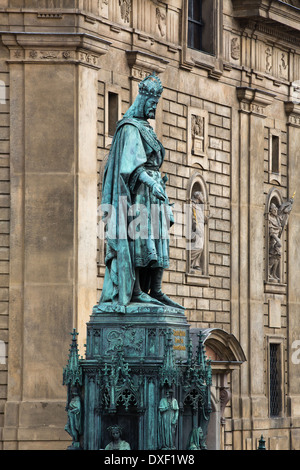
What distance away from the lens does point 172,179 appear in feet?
116

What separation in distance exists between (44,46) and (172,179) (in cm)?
594

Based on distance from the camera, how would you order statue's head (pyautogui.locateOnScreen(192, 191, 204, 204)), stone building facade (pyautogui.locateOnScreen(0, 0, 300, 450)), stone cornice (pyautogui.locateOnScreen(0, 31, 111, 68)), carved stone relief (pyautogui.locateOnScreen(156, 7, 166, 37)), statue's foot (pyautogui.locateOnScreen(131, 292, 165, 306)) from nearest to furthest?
1. statue's foot (pyautogui.locateOnScreen(131, 292, 165, 306))
2. stone building facade (pyautogui.locateOnScreen(0, 0, 300, 450))
3. stone cornice (pyautogui.locateOnScreen(0, 31, 111, 68))
4. carved stone relief (pyautogui.locateOnScreen(156, 7, 166, 37))
5. statue's head (pyautogui.locateOnScreen(192, 191, 204, 204))

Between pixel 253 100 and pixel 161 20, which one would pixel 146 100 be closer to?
pixel 161 20

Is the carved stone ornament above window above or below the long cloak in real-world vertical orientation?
above

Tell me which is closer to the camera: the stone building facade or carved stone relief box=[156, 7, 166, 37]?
the stone building facade

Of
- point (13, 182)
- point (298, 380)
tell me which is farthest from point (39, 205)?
point (298, 380)

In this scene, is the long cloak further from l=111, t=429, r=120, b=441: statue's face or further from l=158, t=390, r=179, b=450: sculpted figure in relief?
l=111, t=429, r=120, b=441: statue's face

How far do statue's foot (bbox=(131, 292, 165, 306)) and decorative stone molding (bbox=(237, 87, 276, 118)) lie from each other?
1969cm

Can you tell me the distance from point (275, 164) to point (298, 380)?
5.71 m

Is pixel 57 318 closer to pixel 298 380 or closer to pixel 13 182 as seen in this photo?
pixel 13 182

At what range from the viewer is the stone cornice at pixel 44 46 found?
101 ft

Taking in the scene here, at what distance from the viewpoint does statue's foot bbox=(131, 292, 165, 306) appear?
64.4 ft

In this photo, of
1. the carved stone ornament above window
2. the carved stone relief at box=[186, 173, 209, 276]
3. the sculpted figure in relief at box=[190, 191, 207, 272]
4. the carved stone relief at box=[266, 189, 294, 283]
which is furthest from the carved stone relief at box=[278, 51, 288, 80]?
the sculpted figure in relief at box=[190, 191, 207, 272]

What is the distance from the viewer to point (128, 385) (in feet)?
63.0
